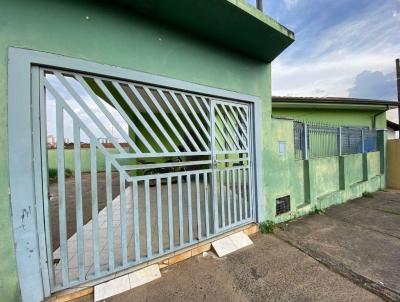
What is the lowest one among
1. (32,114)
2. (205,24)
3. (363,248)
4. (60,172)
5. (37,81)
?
(363,248)

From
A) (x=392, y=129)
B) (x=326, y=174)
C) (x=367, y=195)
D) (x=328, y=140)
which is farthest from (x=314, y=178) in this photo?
(x=392, y=129)

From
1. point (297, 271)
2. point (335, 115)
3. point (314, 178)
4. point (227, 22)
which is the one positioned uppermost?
point (227, 22)

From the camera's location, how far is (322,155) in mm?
4980

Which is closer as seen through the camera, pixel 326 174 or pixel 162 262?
pixel 162 262

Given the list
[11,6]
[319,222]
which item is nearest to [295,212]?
[319,222]

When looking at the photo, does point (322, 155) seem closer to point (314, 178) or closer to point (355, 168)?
point (314, 178)

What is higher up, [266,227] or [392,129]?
[392,129]

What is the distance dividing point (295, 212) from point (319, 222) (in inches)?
17.9

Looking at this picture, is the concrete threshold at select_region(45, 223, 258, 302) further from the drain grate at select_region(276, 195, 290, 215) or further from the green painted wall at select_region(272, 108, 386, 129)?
the green painted wall at select_region(272, 108, 386, 129)

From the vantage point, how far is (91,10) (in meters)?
2.04

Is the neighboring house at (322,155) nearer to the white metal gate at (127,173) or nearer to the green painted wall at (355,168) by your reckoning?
the green painted wall at (355,168)

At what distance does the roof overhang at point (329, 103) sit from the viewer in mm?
6855

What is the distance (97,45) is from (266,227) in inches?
142

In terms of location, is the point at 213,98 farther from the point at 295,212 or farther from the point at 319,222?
the point at 319,222
